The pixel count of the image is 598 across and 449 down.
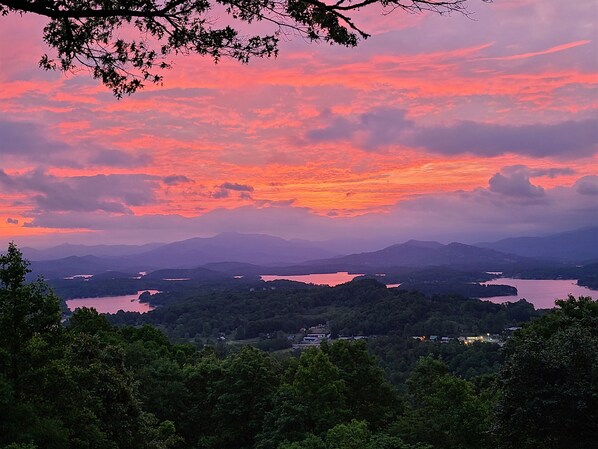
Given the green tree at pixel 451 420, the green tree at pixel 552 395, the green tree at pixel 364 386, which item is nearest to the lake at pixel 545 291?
the green tree at pixel 364 386

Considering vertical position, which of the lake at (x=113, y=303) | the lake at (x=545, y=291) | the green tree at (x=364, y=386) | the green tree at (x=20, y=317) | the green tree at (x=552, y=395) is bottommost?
the lake at (x=545, y=291)

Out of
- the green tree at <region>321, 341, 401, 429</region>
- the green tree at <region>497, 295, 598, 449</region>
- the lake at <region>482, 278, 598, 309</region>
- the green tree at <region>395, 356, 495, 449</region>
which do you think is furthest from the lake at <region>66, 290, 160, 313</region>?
the green tree at <region>497, 295, 598, 449</region>

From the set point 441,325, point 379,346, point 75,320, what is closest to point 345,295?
point 441,325

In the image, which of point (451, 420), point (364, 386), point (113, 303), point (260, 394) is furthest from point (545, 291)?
point (451, 420)

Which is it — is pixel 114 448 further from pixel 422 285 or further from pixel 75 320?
pixel 422 285

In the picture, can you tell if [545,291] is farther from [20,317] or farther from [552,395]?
[20,317]

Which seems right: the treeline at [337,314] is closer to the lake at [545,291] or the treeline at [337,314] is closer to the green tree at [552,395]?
the lake at [545,291]
